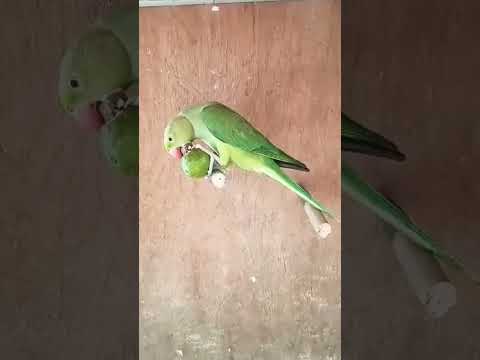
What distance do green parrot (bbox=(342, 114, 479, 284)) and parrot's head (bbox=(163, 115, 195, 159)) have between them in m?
0.14

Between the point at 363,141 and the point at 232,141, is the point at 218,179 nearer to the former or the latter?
the point at 232,141

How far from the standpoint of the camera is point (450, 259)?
0.43 metres

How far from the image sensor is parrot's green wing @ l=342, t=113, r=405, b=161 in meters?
0.42

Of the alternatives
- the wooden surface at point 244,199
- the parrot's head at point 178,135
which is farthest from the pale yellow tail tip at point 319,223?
the parrot's head at point 178,135

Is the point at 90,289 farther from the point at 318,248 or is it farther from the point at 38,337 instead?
the point at 318,248

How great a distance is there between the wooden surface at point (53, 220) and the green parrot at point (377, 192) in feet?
0.64

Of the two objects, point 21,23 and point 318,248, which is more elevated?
point 21,23

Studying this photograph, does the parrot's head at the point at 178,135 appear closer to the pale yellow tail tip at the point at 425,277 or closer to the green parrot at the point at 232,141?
the green parrot at the point at 232,141

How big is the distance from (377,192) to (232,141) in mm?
139

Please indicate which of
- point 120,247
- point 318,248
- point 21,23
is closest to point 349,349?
point 318,248

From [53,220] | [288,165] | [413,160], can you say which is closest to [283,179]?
[288,165]

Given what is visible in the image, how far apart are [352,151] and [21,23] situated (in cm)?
27

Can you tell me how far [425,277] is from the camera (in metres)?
0.42

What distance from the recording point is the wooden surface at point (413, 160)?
0.41m
